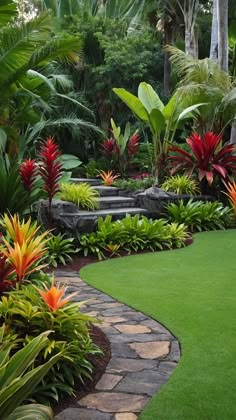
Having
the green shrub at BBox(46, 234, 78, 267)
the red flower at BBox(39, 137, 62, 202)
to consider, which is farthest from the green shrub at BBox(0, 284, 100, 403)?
the red flower at BBox(39, 137, 62, 202)

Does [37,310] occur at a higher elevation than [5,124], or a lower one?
lower

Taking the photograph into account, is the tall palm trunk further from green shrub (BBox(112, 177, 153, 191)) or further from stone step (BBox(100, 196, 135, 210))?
stone step (BBox(100, 196, 135, 210))

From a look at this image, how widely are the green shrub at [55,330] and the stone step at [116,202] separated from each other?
20.4 feet

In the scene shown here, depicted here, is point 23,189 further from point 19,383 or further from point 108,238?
point 19,383

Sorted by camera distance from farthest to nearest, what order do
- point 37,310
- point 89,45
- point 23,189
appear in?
point 89,45 → point 23,189 → point 37,310

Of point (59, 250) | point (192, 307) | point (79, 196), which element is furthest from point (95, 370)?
point (79, 196)

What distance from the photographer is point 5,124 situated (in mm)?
10359

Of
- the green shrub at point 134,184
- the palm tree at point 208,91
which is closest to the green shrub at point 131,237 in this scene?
the green shrub at point 134,184

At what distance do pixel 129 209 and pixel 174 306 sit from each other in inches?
201

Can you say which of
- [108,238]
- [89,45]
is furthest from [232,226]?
[89,45]

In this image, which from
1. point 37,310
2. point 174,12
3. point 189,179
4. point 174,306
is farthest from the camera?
point 174,12

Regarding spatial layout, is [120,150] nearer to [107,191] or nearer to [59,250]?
[107,191]

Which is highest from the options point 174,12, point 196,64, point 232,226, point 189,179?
point 174,12

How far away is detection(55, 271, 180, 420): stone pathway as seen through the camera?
3.18m
